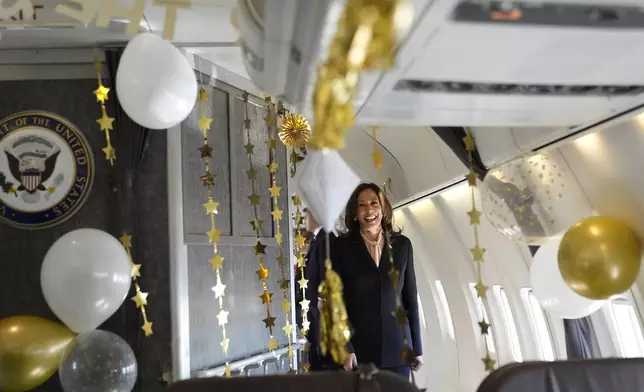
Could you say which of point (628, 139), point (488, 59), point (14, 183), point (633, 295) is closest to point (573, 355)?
point (633, 295)

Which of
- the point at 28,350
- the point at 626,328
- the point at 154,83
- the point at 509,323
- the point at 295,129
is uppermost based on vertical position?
the point at 295,129

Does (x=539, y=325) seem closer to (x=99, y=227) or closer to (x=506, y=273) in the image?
(x=506, y=273)

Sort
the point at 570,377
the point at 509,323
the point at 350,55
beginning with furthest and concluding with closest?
1. the point at 509,323
2. the point at 570,377
3. the point at 350,55

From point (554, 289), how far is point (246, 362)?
214 centimetres

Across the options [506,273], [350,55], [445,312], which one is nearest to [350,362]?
[350,55]

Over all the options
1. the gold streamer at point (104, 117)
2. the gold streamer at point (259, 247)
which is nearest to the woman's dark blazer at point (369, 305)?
the gold streamer at point (259, 247)

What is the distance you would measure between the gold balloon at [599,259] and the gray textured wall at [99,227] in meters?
2.39

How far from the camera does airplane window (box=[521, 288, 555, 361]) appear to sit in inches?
237

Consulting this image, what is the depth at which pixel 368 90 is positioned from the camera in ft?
7.68

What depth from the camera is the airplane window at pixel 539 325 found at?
19.8 feet

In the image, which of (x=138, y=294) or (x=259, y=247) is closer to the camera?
(x=138, y=294)

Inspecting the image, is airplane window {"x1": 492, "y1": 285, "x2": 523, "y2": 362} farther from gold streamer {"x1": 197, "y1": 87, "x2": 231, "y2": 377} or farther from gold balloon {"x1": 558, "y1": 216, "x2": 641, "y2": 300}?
gold streamer {"x1": 197, "y1": 87, "x2": 231, "y2": 377}

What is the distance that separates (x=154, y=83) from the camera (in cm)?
304

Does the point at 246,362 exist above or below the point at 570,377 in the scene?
below
